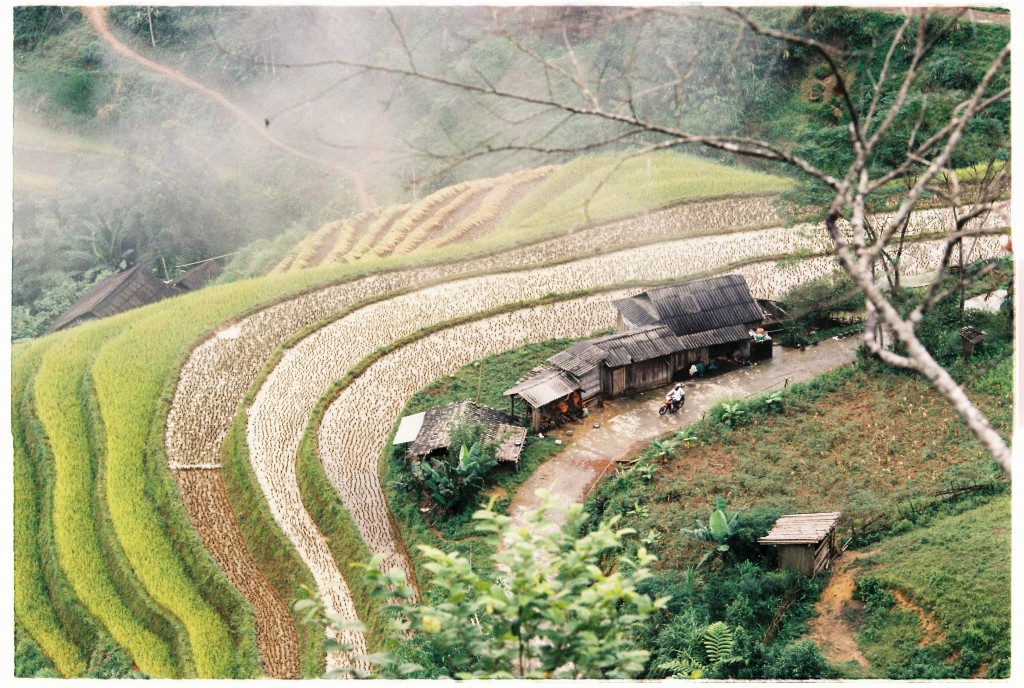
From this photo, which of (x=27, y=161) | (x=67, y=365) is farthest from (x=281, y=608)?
(x=27, y=161)

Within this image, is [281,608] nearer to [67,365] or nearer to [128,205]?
[67,365]

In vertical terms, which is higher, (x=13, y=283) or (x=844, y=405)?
(x=13, y=283)

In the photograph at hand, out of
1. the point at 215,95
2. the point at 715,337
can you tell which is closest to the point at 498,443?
the point at 715,337

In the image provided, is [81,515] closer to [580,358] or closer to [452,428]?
[452,428]

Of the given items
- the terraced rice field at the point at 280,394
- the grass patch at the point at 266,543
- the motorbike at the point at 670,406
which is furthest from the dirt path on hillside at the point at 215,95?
the motorbike at the point at 670,406

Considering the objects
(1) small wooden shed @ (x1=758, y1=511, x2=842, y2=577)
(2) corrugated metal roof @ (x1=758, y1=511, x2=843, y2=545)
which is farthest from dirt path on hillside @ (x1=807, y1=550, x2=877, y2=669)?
(2) corrugated metal roof @ (x1=758, y1=511, x2=843, y2=545)

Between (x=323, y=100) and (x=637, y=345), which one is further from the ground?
(x=323, y=100)

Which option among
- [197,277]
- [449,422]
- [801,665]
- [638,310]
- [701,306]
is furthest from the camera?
[197,277]
